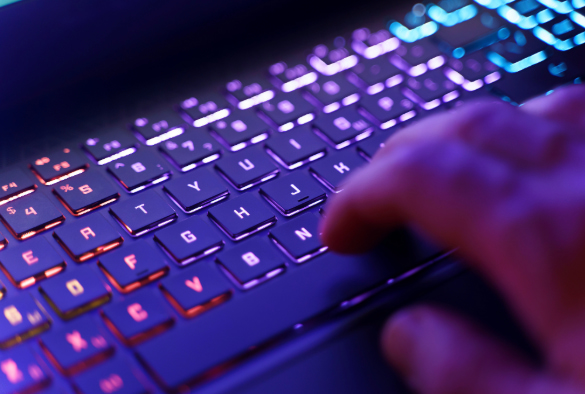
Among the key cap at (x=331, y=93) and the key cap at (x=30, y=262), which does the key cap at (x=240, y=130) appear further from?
the key cap at (x=30, y=262)

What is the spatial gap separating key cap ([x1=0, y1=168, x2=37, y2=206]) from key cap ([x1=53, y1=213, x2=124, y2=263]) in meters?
0.07

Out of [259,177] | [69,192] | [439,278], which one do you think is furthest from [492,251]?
[69,192]

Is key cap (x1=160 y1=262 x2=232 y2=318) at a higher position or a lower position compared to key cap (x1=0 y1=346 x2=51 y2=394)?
lower

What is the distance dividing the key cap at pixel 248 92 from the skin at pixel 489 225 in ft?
0.78

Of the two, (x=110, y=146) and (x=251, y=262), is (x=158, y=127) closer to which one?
(x=110, y=146)

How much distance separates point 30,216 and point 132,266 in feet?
0.38

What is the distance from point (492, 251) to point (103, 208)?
0.36 meters

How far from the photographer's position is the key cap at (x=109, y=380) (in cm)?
42

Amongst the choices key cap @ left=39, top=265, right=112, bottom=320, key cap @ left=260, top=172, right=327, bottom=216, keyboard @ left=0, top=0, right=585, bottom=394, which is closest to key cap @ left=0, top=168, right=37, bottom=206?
keyboard @ left=0, top=0, right=585, bottom=394

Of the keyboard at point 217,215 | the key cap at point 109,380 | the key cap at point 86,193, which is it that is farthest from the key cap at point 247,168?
the key cap at point 109,380

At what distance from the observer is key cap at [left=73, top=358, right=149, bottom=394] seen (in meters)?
0.42

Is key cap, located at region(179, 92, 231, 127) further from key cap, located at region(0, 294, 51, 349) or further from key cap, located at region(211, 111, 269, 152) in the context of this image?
key cap, located at region(0, 294, 51, 349)

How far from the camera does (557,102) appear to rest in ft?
1.70

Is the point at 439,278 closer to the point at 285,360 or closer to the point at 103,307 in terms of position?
the point at 285,360
